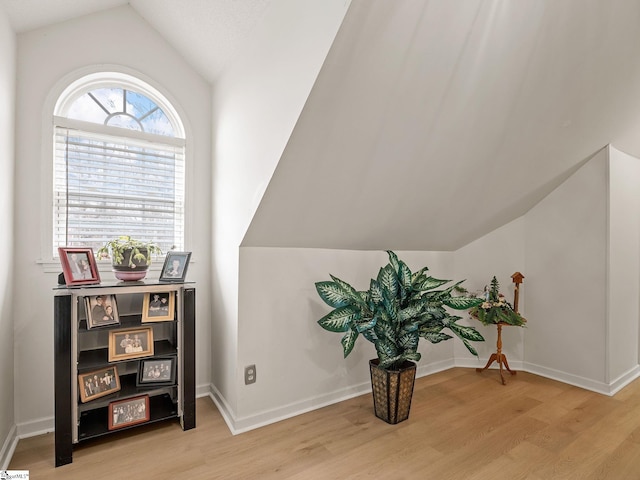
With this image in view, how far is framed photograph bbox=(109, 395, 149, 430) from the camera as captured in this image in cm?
199

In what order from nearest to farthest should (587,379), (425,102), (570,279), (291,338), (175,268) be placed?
(425,102)
(175,268)
(291,338)
(587,379)
(570,279)

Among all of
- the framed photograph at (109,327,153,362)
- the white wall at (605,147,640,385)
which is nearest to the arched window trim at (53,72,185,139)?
the framed photograph at (109,327,153,362)

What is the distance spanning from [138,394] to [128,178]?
4.84 feet

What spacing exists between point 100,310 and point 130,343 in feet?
0.88

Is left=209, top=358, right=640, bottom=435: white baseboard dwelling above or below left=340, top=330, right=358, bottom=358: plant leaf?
below

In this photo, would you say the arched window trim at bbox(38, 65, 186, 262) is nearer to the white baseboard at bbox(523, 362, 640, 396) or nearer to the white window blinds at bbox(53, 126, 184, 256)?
the white window blinds at bbox(53, 126, 184, 256)

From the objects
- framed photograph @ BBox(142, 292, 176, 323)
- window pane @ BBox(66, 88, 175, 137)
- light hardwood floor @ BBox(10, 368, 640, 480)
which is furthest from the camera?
window pane @ BBox(66, 88, 175, 137)

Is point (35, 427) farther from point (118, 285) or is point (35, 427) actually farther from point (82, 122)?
point (82, 122)

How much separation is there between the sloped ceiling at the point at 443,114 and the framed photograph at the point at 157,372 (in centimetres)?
94

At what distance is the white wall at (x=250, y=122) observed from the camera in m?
1.59

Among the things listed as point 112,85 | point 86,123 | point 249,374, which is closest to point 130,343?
point 249,374

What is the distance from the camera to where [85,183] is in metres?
2.35

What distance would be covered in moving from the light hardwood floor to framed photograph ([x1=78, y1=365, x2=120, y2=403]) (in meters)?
0.30

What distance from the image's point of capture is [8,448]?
73.9 inches
